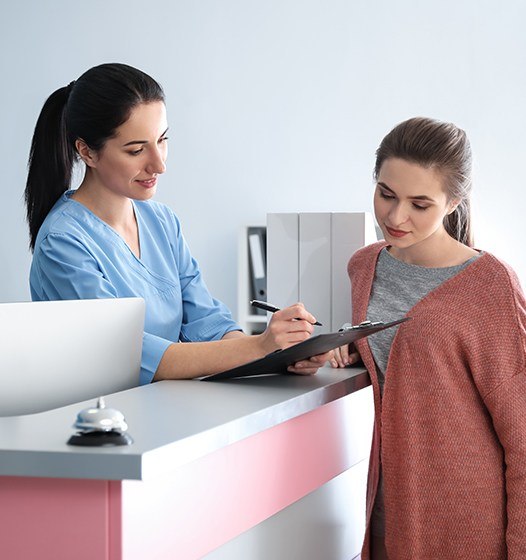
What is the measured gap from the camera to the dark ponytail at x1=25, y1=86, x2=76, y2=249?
2.17 metres

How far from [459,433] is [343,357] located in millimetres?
304

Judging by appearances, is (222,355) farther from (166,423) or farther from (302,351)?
(166,423)

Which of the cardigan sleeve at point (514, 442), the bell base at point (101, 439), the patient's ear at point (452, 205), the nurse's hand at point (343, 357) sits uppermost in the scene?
the patient's ear at point (452, 205)

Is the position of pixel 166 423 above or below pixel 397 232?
below

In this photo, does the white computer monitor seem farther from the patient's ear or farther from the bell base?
the patient's ear

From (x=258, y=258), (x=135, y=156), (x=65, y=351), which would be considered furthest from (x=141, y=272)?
(x=258, y=258)

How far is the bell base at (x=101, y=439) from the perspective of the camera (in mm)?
1123

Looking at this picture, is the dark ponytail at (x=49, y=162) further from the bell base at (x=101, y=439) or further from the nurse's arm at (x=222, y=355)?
the bell base at (x=101, y=439)

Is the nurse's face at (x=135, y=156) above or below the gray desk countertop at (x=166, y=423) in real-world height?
above

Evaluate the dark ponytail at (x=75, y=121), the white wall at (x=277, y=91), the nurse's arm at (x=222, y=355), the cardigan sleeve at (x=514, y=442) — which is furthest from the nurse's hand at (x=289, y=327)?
the white wall at (x=277, y=91)

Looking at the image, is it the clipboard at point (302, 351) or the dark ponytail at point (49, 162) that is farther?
the dark ponytail at point (49, 162)

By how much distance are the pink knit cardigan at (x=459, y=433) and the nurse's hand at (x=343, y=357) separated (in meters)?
0.19

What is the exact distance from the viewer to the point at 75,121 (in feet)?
6.98

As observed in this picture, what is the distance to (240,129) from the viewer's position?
4.80m
